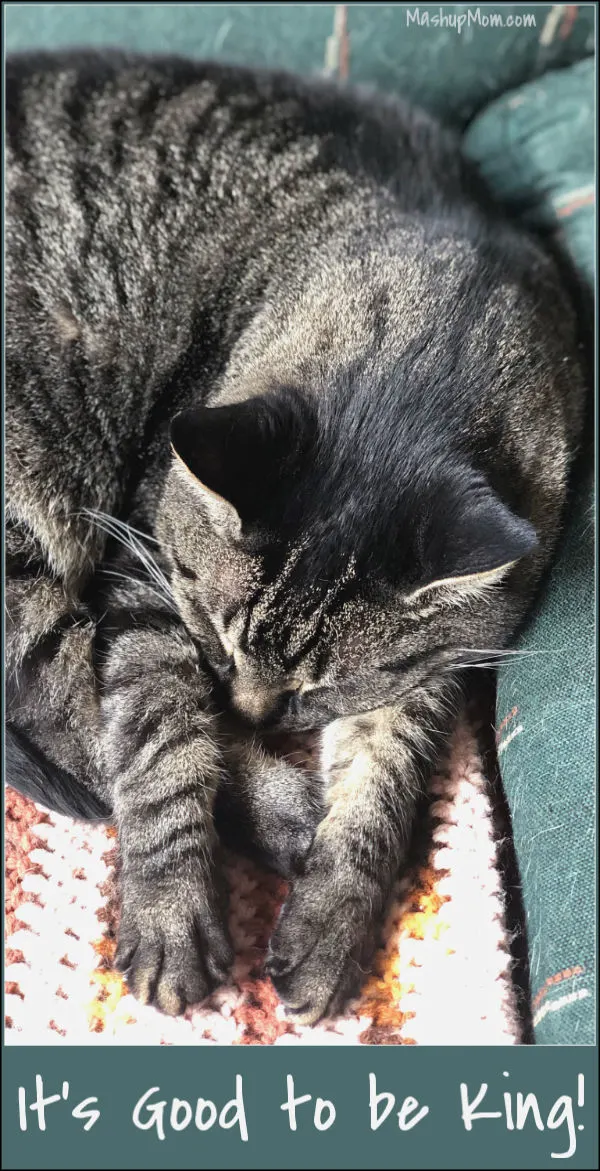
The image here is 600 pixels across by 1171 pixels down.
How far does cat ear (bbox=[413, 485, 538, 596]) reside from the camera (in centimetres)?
81

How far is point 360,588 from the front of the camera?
36.0 inches

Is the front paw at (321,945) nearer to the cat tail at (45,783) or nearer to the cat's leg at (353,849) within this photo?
the cat's leg at (353,849)

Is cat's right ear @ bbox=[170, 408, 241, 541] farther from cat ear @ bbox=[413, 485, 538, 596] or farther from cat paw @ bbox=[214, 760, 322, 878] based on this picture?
cat paw @ bbox=[214, 760, 322, 878]

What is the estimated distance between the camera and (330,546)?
91 cm

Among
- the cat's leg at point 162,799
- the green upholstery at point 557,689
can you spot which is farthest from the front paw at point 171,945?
the green upholstery at point 557,689

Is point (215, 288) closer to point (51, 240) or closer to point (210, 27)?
point (51, 240)

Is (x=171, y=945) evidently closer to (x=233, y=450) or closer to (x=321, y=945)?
(x=321, y=945)

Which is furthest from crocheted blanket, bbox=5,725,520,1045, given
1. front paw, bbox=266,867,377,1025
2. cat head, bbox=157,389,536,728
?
cat head, bbox=157,389,536,728

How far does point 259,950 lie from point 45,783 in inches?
12.1

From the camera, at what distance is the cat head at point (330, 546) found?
0.85 meters

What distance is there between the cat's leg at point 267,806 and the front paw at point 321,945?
0.20 ft

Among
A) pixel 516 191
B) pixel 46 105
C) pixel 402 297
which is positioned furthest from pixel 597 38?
pixel 46 105

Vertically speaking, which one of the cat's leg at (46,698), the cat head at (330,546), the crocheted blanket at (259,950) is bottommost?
the crocheted blanket at (259,950)

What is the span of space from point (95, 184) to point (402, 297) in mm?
407
